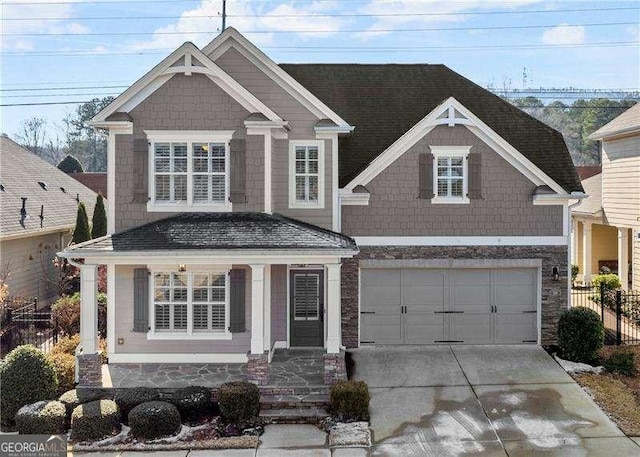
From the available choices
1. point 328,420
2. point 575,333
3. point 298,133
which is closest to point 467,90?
point 298,133

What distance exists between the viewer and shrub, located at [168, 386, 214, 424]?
11.5 metres

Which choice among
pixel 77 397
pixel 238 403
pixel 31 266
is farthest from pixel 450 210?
pixel 31 266

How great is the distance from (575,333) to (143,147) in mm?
12001

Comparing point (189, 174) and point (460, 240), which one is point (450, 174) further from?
point (189, 174)

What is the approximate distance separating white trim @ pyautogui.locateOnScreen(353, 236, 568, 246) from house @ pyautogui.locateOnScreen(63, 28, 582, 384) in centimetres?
3

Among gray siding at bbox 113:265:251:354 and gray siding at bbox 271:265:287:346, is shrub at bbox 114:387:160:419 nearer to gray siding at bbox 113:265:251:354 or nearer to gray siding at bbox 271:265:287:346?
gray siding at bbox 113:265:251:354

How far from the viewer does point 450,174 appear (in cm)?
1555

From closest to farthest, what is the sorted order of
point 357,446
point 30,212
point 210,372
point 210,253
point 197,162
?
point 357,446, point 210,253, point 210,372, point 197,162, point 30,212

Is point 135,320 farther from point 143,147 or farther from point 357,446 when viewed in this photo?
point 357,446

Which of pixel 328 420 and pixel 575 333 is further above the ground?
Answer: pixel 575 333

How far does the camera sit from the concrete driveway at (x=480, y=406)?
1026 cm

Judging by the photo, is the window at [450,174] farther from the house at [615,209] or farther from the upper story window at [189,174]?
the house at [615,209]

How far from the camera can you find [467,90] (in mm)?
18438

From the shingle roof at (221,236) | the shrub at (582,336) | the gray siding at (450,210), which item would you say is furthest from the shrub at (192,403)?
the shrub at (582,336)
